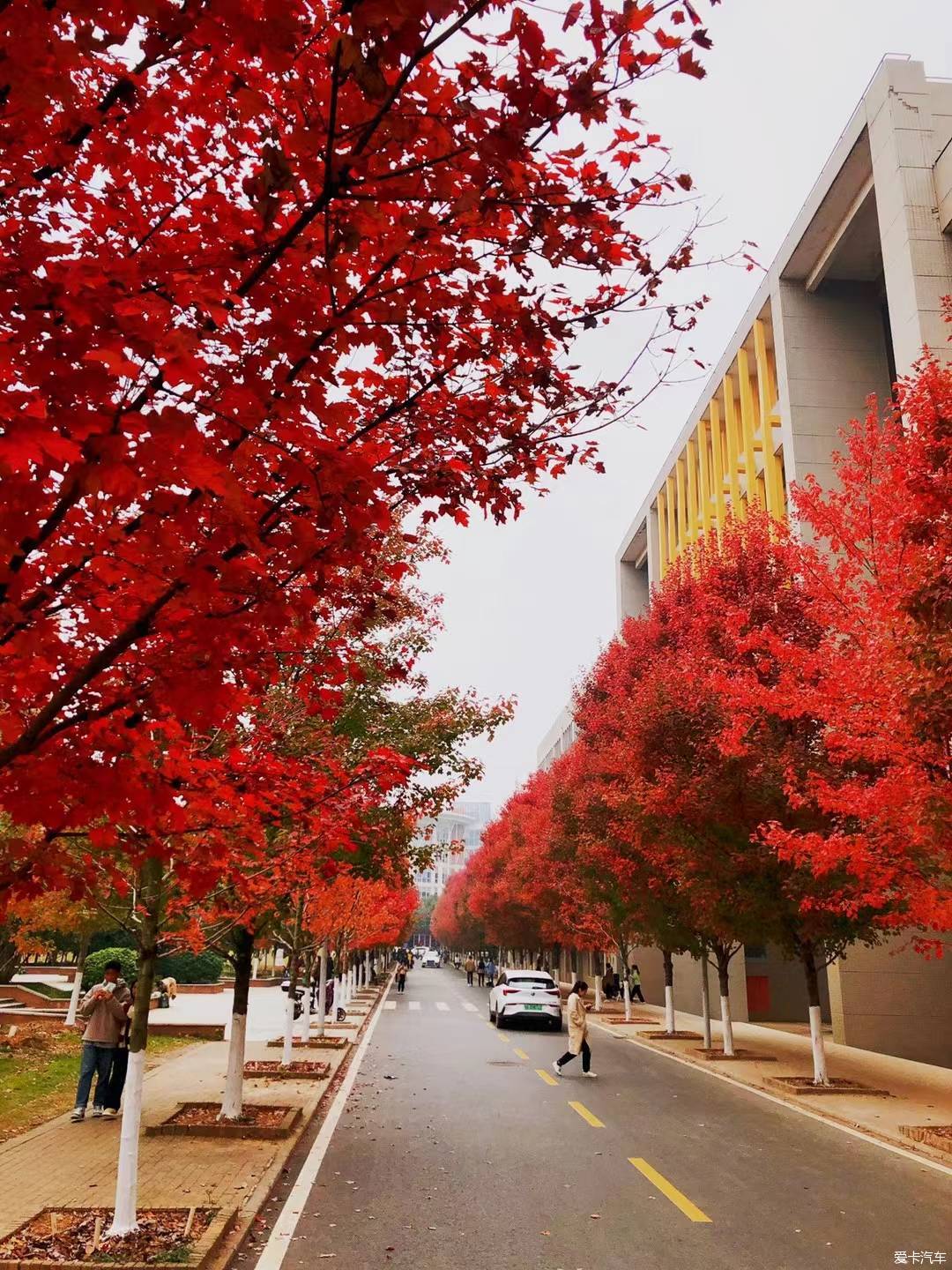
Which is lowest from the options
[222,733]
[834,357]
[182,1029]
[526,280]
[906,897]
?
[182,1029]

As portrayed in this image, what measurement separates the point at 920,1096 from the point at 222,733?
12717 mm

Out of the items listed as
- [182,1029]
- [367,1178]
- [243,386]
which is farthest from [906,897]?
[182,1029]

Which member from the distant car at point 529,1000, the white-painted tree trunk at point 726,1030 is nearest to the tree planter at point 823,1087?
the white-painted tree trunk at point 726,1030

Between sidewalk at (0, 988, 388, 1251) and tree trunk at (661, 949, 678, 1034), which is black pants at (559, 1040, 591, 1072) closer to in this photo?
sidewalk at (0, 988, 388, 1251)

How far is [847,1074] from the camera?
53.9 ft

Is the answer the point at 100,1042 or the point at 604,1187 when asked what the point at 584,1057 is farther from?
the point at 100,1042

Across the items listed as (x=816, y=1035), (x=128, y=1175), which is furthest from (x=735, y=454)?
(x=128, y=1175)

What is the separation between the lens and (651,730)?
17.4 m

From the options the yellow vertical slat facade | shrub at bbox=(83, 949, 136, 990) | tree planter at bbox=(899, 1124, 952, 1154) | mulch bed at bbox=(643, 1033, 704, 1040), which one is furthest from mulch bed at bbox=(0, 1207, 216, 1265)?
shrub at bbox=(83, 949, 136, 990)

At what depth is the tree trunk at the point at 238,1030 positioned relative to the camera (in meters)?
Answer: 10.6

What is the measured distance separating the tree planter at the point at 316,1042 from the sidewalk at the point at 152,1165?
7.13 metres

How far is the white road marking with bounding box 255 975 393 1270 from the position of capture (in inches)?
252

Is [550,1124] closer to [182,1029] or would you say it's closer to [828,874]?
[828,874]

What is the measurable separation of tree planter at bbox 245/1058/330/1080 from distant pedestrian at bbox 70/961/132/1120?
3.66 metres
